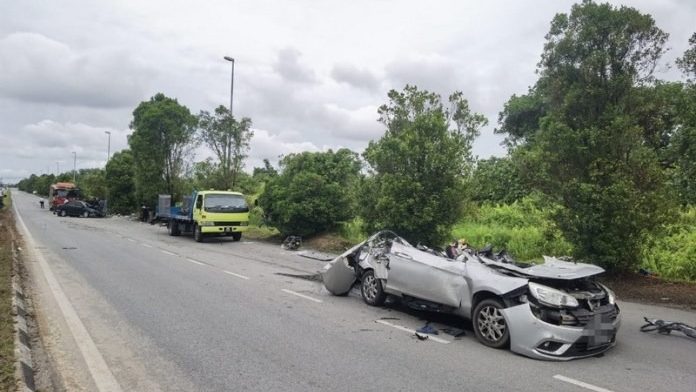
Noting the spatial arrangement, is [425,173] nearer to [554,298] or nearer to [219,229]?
[554,298]

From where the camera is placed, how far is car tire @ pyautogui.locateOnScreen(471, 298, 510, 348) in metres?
6.64

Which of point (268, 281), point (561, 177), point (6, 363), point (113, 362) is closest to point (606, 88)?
point (561, 177)

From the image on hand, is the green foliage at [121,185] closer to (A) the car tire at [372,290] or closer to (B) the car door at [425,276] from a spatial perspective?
(A) the car tire at [372,290]

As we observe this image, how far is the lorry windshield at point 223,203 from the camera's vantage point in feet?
74.6

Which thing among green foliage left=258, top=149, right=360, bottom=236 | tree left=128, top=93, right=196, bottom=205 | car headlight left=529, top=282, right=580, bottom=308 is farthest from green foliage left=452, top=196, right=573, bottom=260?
tree left=128, top=93, right=196, bottom=205

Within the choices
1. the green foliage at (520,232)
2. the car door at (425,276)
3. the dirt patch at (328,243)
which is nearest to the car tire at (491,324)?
the car door at (425,276)

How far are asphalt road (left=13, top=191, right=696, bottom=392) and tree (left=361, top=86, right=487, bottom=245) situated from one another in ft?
10.6

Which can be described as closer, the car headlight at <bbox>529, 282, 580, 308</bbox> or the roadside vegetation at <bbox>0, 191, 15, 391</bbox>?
the roadside vegetation at <bbox>0, 191, 15, 391</bbox>

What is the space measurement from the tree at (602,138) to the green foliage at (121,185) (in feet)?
130

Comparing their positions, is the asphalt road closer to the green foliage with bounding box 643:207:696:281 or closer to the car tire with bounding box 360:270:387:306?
the car tire with bounding box 360:270:387:306

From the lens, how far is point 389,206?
44.3 ft

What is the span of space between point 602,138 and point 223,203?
51.8ft

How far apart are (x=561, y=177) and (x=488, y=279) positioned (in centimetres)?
601

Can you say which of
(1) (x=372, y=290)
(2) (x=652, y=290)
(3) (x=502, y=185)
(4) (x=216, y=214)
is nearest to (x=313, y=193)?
(4) (x=216, y=214)
